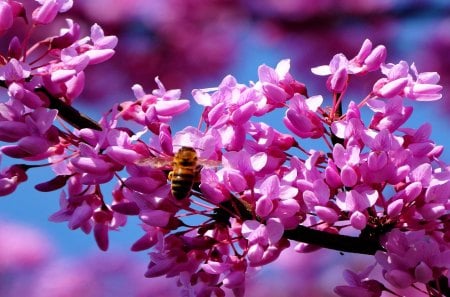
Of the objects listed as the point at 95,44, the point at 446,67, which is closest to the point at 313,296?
the point at 446,67

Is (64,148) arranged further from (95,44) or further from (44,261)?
(44,261)

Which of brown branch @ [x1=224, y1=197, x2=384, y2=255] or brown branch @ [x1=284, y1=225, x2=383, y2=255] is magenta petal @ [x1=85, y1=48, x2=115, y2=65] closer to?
brown branch @ [x1=224, y1=197, x2=384, y2=255]

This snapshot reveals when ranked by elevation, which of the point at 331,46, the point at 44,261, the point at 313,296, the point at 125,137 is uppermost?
the point at 125,137

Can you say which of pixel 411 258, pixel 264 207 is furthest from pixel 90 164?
pixel 411 258

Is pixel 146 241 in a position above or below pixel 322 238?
below

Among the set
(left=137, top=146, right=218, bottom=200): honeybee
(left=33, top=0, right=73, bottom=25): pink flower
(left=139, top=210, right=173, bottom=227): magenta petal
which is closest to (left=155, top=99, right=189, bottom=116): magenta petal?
(left=137, top=146, right=218, bottom=200): honeybee

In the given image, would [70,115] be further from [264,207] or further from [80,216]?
[264,207]

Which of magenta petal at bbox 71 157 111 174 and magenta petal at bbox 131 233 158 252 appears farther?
magenta petal at bbox 131 233 158 252
